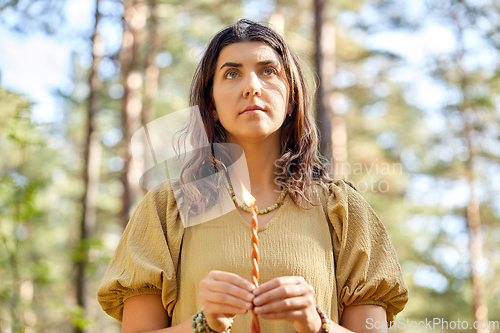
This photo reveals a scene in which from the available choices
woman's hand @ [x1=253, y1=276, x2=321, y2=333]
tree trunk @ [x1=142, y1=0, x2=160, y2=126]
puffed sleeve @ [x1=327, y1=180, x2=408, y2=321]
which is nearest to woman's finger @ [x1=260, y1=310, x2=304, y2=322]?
woman's hand @ [x1=253, y1=276, x2=321, y2=333]

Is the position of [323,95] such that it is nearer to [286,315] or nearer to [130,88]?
[130,88]

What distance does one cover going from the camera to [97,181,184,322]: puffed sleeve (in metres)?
1.71

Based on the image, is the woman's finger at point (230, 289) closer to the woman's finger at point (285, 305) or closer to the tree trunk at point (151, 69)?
the woman's finger at point (285, 305)

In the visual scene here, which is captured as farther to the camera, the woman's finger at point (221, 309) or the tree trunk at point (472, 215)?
the tree trunk at point (472, 215)

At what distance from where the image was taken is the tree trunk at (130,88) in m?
8.22

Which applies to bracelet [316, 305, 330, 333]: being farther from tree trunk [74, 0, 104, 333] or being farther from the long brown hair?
tree trunk [74, 0, 104, 333]

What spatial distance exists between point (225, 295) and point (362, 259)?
73 cm

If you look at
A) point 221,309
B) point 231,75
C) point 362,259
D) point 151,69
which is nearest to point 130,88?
point 151,69

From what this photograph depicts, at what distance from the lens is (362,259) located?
178 cm

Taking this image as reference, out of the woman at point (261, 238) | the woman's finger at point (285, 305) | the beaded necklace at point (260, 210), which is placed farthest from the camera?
the beaded necklace at point (260, 210)

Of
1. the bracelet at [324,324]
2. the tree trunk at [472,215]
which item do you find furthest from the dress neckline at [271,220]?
the tree trunk at [472,215]

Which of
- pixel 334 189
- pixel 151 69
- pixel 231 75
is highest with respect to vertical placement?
pixel 151 69

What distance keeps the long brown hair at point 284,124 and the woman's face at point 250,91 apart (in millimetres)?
55

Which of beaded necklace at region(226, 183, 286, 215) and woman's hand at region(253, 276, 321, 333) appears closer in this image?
woman's hand at region(253, 276, 321, 333)
